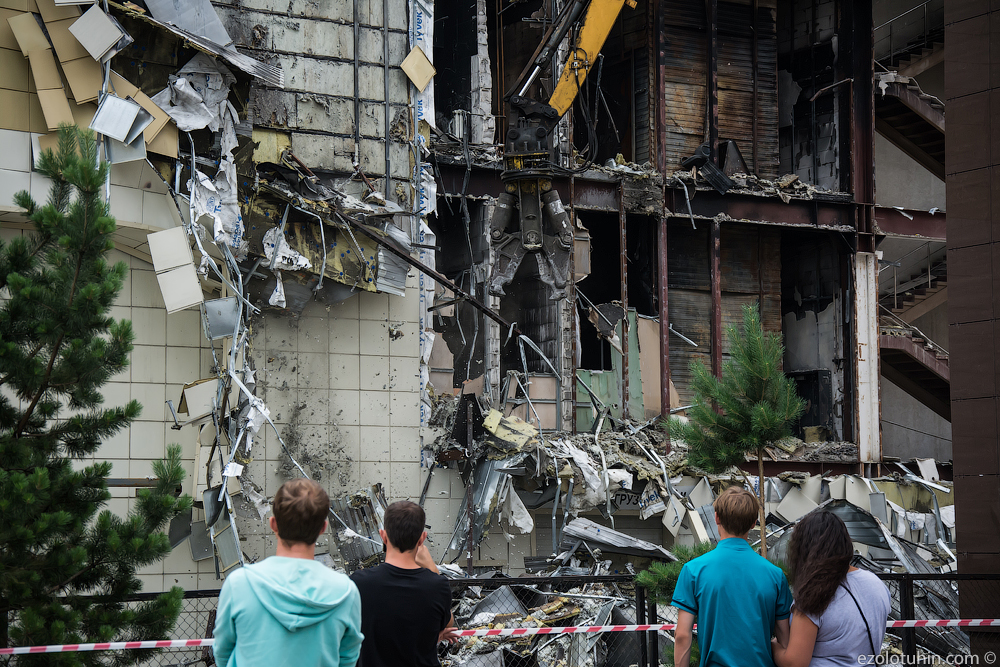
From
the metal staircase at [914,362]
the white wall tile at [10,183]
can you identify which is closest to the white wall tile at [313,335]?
the white wall tile at [10,183]

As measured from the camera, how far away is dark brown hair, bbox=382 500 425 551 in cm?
398

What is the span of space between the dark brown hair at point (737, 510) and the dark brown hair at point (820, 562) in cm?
25

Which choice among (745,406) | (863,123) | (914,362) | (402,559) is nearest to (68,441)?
(402,559)

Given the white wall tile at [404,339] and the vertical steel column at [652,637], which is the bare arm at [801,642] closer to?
the vertical steel column at [652,637]

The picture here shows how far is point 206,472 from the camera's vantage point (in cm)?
1109

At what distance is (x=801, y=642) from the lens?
13.3ft

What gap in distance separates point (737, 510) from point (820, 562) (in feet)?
1.32

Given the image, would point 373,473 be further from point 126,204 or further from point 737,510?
point 737,510

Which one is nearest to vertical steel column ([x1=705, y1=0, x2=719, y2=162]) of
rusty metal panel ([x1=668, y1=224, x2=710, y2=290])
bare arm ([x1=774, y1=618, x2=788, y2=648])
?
rusty metal panel ([x1=668, y1=224, x2=710, y2=290])

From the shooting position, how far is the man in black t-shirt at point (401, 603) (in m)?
3.91

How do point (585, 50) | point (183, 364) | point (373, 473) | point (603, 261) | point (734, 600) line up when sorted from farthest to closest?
1. point (603, 261)
2. point (585, 50)
3. point (373, 473)
4. point (183, 364)
5. point (734, 600)

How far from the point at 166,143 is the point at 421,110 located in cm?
370

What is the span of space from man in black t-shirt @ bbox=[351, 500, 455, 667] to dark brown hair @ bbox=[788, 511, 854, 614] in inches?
57.9

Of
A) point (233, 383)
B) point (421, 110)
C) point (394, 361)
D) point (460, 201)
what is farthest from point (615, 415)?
point (233, 383)
